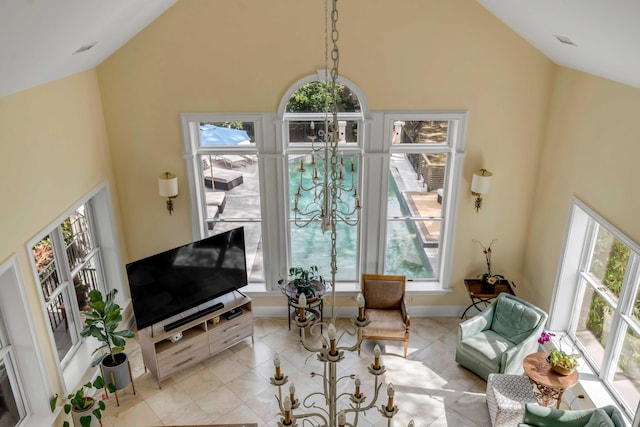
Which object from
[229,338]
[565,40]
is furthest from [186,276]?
[565,40]

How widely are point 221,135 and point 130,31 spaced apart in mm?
1563

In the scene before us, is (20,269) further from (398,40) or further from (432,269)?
(432,269)

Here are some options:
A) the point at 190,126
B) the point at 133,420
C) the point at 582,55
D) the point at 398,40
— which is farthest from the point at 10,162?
the point at 582,55

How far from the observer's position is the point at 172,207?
6902 mm

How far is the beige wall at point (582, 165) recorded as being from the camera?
4.98 m

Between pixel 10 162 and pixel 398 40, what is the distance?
13.5 ft

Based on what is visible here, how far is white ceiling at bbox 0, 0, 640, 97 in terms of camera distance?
3.41 m

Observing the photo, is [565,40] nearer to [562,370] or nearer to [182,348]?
[562,370]

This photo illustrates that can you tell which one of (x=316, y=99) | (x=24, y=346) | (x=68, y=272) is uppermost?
(x=316, y=99)

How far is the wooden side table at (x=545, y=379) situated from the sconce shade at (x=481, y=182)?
1.98 meters

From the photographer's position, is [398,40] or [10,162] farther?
[398,40]

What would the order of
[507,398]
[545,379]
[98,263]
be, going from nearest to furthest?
[545,379]
[507,398]
[98,263]

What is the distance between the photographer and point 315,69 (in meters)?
6.27

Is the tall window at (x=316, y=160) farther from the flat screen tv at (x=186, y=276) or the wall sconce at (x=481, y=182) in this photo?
the wall sconce at (x=481, y=182)
